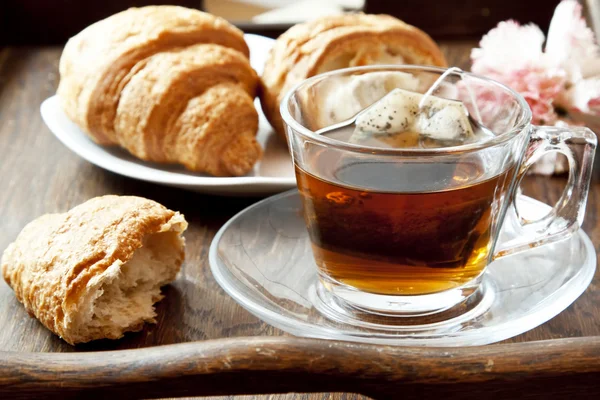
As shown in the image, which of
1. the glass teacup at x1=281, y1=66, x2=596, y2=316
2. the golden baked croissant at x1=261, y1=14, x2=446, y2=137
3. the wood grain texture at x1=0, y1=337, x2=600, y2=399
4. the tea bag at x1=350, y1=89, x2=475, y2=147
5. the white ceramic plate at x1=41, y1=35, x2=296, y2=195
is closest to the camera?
the wood grain texture at x1=0, y1=337, x2=600, y2=399

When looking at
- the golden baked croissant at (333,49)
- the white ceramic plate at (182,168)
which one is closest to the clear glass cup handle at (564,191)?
the white ceramic plate at (182,168)

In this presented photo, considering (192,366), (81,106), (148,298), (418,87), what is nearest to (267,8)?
(81,106)

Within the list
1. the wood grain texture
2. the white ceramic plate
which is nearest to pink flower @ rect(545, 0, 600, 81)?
the white ceramic plate

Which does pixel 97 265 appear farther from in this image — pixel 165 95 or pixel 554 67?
pixel 554 67

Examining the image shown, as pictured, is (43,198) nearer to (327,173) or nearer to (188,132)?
(188,132)

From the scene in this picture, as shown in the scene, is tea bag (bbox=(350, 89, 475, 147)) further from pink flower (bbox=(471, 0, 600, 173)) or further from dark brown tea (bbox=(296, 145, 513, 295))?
pink flower (bbox=(471, 0, 600, 173))

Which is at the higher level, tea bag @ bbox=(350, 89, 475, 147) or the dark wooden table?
tea bag @ bbox=(350, 89, 475, 147)
